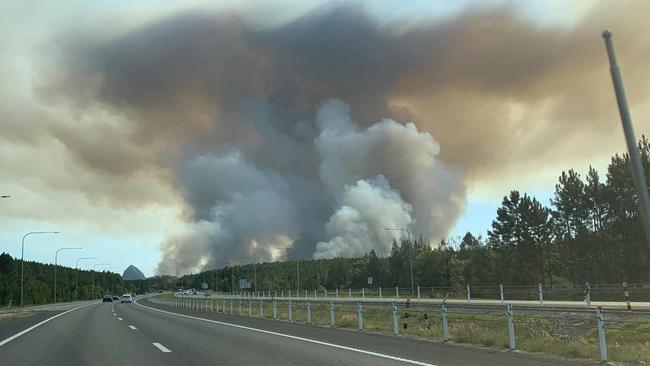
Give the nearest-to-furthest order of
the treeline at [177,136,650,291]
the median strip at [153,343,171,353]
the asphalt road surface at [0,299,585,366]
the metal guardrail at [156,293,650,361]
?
the asphalt road surface at [0,299,585,366], the median strip at [153,343,171,353], the metal guardrail at [156,293,650,361], the treeline at [177,136,650,291]

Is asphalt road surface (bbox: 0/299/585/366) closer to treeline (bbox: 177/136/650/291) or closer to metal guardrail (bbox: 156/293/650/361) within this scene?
metal guardrail (bbox: 156/293/650/361)

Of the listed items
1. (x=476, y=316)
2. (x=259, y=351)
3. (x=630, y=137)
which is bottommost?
(x=476, y=316)

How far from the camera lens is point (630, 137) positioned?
25.0 feet

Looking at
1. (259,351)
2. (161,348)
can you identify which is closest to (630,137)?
(259,351)

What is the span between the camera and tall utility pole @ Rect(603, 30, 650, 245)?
731 centimetres

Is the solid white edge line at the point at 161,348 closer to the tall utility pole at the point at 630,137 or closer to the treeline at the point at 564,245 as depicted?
the tall utility pole at the point at 630,137

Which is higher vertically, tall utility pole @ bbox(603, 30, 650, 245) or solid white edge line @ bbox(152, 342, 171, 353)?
tall utility pole @ bbox(603, 30, 650, 245)

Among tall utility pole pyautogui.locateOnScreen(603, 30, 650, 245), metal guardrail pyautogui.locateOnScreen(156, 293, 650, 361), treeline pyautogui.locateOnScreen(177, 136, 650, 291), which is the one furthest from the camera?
treeline pyautogui.locateOnScreen(177, 136, 650, 291)

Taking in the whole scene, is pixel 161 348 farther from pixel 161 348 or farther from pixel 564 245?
pixel 564 245

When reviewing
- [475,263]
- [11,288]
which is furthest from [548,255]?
[11,288]

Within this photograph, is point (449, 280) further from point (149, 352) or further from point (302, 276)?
point (149, 352)

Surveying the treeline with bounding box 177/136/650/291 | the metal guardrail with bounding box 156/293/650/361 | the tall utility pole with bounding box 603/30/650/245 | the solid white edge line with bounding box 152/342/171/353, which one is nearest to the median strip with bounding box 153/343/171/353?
the solid white edge line with bounding box 152/342/171/353

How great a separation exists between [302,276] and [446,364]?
171199mm

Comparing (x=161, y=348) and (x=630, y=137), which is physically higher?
(x=630, y=137)
